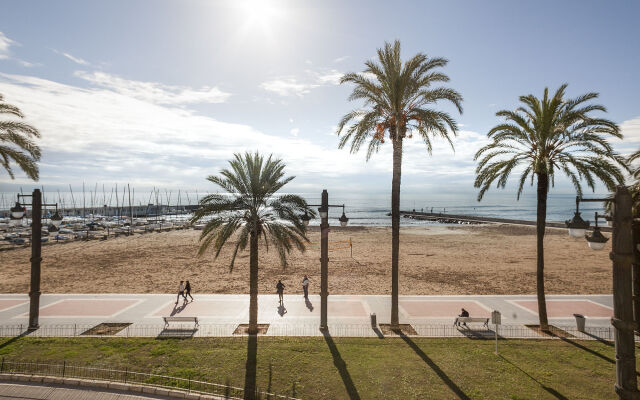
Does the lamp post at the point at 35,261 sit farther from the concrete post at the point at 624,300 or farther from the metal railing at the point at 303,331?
A: the concrete post at the point at 624,300

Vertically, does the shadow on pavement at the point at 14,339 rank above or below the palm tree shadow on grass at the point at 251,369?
above

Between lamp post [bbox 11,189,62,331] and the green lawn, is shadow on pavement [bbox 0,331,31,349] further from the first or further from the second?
lamp post [bbox 11,189,62,331]

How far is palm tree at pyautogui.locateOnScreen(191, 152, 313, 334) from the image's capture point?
1496 cm

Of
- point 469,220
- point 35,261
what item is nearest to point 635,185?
point 35,261

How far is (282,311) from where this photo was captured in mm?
18172

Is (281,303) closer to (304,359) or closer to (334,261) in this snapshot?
(304,359)

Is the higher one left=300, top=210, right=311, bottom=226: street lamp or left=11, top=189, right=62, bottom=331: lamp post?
left=300, top=210, right=311, bottom=226: street lamp

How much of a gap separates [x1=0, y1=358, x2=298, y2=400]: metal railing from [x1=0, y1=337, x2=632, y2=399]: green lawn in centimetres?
42

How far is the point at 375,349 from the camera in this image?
518 inches

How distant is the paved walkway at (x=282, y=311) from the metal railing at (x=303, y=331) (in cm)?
5

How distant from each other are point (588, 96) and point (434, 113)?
6.42 meters

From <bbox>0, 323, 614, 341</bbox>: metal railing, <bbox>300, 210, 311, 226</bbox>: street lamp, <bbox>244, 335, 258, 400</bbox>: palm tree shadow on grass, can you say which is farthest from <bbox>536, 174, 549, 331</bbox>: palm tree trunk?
<bbox>244, 335, 258, 400</bbox>: palm tree shadow on grass

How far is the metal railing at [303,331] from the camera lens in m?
14.4

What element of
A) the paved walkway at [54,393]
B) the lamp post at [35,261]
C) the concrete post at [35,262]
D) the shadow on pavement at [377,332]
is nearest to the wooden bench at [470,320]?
the shadow on pavement at [377,332]
